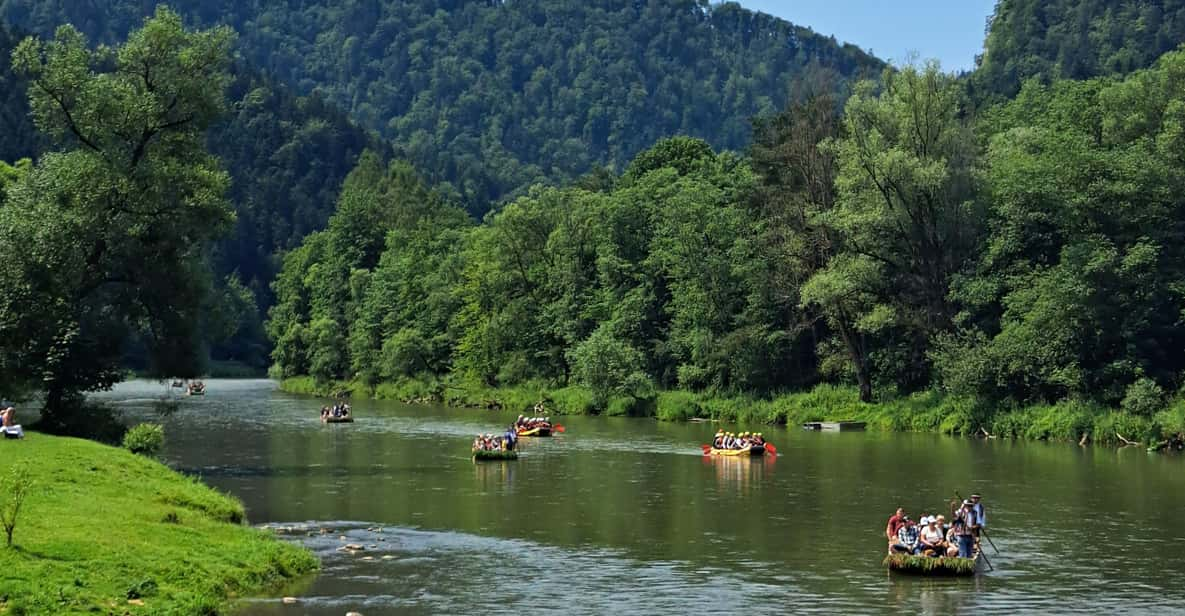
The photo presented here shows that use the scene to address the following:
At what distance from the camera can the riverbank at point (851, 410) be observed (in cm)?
7694

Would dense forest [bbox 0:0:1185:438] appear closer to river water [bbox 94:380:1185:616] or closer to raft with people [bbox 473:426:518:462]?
river water [bbox 94:380:1185:616]

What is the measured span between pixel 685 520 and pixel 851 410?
4775 centimetres

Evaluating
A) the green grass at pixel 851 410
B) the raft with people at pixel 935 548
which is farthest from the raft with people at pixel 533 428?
the raft with people at pixel 935 548

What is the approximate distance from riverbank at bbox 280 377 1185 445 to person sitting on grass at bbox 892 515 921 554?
3905 cm

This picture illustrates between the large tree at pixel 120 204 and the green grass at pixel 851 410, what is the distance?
155ft

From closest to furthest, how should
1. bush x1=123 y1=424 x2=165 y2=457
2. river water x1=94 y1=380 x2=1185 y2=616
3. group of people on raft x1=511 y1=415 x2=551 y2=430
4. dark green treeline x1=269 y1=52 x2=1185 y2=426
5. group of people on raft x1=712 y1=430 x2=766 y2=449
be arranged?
river water x1=94 y1=380 x2=1185 y2=616, bush x1=123 y1=424 x2=165 y2=457, group of people on raft x1=712 y1=430 x2=766 y2=449, dark green treeline x1=269 y1=52 x2=1185 y2=426, group of people on raft x1=511 y1=415 x2=551 y2=430

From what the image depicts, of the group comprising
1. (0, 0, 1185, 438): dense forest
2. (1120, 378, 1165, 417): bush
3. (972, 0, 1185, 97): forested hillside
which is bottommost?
(1120, 378, 1165, 417): bush

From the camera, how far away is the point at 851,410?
3725 inches

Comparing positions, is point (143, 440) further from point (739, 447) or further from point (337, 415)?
point (337, 415)

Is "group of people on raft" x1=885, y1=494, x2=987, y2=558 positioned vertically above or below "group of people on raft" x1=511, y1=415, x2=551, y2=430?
below

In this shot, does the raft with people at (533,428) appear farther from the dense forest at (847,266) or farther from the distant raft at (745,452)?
the dense forest at (847,266)

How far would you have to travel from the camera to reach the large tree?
5709 centimetres

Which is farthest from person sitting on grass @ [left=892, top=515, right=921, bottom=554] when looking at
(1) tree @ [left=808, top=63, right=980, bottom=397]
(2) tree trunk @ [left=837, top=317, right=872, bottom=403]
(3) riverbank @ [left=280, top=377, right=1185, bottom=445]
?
(2) tree trunk @ [left=837, top=317, right=872, bottom=403]

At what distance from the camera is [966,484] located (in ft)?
191
